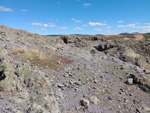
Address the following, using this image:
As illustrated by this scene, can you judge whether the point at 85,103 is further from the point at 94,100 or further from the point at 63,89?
the point at 63,89

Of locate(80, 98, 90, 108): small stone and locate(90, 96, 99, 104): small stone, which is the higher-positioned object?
locate(80, 98, 90, 108): small stone

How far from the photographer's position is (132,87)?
768 cm

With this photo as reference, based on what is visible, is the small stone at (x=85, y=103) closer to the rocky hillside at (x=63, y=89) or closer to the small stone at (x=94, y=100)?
the rocky hillside at (x=63, y=89)

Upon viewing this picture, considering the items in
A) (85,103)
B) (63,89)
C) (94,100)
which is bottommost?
(94,100)

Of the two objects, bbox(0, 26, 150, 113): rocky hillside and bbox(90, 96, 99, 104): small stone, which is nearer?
bbox(0, 26, 150, 113): rocky hillside

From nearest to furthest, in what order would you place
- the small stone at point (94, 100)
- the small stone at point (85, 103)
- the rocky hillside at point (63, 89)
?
1. the rocky hillside at point (63, 89)
2. the small stone at point (85, 103)
3. the small stone at point (94, 100)

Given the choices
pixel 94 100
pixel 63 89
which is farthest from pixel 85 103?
pixel 63 89

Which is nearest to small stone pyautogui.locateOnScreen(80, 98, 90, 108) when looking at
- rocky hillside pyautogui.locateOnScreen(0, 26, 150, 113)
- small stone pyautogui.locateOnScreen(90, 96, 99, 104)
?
rocky hillside pyautogui.locateOnScreen(0, 26, 150, 113)

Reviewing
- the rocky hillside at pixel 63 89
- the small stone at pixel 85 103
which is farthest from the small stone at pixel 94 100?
the small stone at pixel 85 103

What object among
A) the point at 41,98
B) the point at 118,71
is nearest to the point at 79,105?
the point at 41,98

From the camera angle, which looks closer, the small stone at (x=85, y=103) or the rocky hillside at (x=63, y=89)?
the rocky hillside at (x=63, y=89)

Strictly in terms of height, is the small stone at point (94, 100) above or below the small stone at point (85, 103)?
below

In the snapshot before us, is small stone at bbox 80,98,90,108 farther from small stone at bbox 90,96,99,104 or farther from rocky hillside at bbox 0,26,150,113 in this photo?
small stone at bbox 90,96,99,104

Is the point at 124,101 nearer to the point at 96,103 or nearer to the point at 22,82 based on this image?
the point at 96,103
